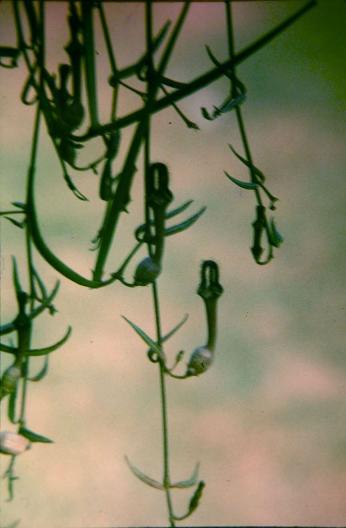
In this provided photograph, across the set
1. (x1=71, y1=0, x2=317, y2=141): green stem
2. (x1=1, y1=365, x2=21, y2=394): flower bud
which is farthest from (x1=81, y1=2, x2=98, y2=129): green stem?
(x1=1, y1=365, x2=21, y2=394): flower bud

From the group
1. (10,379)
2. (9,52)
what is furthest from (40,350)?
(9,52)

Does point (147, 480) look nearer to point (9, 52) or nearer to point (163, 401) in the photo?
point (163, 401)

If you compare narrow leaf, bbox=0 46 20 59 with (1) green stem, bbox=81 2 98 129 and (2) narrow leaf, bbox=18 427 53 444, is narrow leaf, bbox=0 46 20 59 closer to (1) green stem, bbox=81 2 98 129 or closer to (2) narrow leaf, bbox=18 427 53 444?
(1) green stem, bbox=81 2 98 129

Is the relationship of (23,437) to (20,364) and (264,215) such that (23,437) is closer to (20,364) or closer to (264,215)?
(20,364)

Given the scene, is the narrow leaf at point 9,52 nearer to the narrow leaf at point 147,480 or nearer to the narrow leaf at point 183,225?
the narrow leaf at point 183,225

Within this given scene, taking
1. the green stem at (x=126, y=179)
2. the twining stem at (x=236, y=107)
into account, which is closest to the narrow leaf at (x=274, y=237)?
the twining stem at (x=236, y=107)
